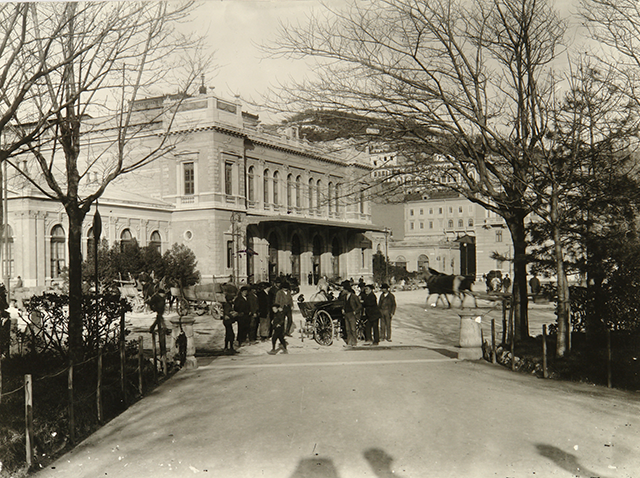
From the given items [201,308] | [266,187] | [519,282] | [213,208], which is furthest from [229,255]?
[519,282]

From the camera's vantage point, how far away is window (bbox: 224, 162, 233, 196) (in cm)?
3564

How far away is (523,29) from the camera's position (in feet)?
32.9

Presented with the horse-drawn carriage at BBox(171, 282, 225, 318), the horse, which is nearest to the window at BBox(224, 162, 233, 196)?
the horse-drawn carriage at BBox(171, 282, 225, 318)

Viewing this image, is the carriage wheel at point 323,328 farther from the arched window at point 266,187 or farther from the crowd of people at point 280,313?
the arched window at point 266,187

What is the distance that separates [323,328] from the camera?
13711mm

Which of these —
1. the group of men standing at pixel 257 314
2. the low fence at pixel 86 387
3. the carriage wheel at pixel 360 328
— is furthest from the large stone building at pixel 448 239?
the low fence at pixel 86 387

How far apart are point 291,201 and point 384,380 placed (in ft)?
115

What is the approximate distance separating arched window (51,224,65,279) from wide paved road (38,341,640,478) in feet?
63.5

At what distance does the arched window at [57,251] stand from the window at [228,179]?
10923mm

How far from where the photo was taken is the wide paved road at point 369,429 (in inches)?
226

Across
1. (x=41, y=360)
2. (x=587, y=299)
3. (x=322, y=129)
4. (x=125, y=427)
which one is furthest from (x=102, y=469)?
(x=587, y=299)

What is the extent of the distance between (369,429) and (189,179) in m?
29.8

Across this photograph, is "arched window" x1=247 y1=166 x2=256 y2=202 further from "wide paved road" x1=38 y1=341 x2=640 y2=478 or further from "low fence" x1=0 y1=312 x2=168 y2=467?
"wide paved road" x1=38 y1=341 x2=640 y2=478

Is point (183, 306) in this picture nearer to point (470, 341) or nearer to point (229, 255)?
point (470, 341)
